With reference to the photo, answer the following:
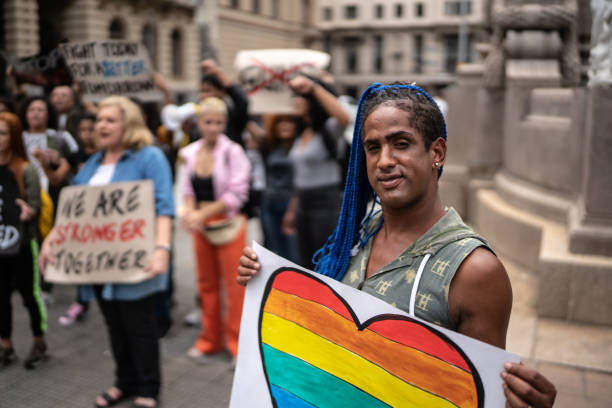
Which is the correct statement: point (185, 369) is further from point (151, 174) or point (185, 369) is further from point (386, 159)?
point (386, 159)

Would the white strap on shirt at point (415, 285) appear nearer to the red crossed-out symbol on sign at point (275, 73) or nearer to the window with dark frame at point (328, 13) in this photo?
the red crossed-out symbol on sign at point (275, 73)

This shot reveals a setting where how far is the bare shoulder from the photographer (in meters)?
1.50

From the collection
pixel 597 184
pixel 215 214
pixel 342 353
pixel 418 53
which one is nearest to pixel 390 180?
pixel 342 353

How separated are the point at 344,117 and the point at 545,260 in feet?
6.12

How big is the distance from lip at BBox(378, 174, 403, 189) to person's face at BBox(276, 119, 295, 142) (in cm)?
393

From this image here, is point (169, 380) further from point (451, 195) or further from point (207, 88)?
point (451, 195)

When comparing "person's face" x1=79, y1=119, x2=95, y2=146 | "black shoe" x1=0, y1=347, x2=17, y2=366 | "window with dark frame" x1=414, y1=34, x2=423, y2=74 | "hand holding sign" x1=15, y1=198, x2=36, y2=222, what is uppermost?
"window with dark frame" x1=414, y1=34, x2=423, y2=74

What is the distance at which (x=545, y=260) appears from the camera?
4332 mm

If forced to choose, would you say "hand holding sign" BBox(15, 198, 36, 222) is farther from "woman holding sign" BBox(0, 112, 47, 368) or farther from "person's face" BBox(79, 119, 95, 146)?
"person's face" BBox(79, 119, 95, 146)

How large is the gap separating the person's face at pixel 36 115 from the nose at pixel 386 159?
4.48 metres

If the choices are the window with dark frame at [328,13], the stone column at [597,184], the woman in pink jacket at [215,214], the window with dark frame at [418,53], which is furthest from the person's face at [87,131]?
the window with dark frame at [328,13]

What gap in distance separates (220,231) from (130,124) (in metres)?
1.14

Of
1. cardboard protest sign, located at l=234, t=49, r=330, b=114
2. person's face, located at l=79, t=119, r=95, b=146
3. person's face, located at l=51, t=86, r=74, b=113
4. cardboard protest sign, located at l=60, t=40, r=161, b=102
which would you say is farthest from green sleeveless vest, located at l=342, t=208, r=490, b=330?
person's face, located at l=51, t=86, r=74, b=113

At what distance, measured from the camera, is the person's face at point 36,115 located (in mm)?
5207
